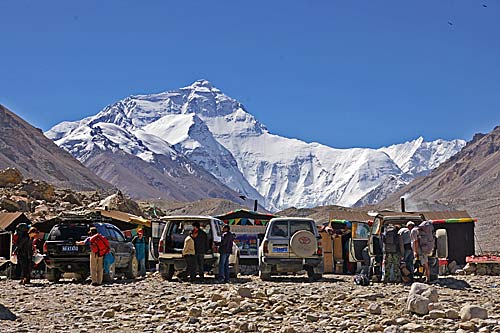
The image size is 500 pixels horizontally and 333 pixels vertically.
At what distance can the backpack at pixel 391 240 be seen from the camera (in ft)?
63.7

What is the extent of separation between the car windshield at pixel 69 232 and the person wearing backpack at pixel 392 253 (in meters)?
7.86

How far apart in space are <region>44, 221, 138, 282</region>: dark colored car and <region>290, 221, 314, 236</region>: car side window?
15.7ft

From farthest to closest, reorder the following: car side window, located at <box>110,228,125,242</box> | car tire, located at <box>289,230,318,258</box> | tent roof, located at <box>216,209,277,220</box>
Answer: tent roof, located at <box>216,209,277,220</box>, car side window, located at <box>110,228,125,242</box>, car tire, located at <box>289,230,318,258</box>

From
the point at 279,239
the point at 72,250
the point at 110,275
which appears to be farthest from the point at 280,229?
the point at 72,250

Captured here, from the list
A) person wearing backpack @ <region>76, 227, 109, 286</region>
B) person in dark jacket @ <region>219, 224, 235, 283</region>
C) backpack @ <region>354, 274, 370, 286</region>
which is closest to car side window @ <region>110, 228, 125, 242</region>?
person wearing backpack @ <region>76, 227, 109, 286</region>

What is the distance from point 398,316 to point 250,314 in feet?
7.67

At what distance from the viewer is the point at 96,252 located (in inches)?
775

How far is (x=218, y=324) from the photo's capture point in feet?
38.2

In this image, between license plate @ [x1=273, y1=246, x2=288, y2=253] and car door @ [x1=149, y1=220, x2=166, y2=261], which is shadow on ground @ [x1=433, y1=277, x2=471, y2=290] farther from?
car door @ [x1=149, y1=220, x2=166, y2=261]

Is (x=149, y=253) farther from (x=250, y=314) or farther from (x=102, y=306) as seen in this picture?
(x=250, y=314)

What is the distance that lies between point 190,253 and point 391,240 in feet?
17.0

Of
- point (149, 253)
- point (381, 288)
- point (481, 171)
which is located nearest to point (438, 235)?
point (381, 288)

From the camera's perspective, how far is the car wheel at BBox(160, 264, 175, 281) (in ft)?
70.2

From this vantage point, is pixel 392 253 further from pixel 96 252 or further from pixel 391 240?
pixel 96 252
